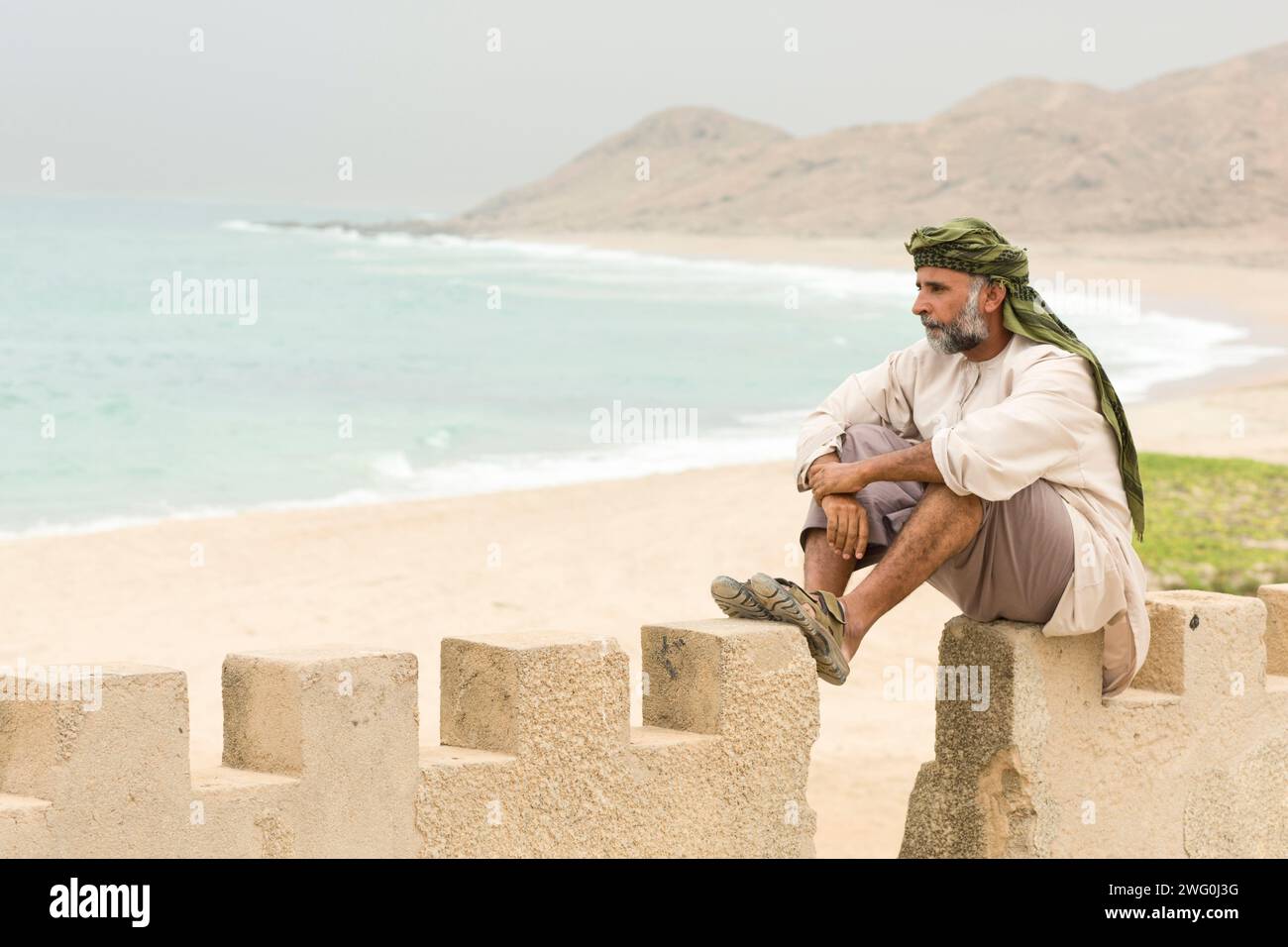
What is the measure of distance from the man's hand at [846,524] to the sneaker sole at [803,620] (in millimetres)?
253

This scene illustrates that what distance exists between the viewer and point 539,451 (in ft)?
71.5

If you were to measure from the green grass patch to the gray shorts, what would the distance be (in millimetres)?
6758

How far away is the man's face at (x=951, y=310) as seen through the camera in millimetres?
4164

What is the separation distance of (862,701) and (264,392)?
858 inches

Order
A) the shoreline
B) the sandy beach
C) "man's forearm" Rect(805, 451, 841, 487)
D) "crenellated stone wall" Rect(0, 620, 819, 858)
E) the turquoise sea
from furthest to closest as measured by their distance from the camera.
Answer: the turquoise sea < the shoreline < the sandy beach < "man's forearm" Rect(805, 451, 841, 487) < "crenellated stone wall" Rect(0, 620, 819, 858)

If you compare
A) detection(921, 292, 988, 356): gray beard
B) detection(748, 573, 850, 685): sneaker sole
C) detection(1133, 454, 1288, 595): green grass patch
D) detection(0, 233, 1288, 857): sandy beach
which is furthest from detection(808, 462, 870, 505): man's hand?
detection(1133, 454, 1288, 595): green grass patch

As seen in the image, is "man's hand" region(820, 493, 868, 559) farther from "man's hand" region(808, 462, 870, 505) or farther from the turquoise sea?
the turquoise sea

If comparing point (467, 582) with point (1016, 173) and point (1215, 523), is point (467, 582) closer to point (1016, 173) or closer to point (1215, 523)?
point (1215, 523)

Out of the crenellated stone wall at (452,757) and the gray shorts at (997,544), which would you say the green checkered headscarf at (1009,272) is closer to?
the gray shorts at (997,544)

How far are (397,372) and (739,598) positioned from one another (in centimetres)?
3043

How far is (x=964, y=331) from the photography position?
164 inches

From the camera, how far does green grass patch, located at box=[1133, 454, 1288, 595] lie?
418 inches
